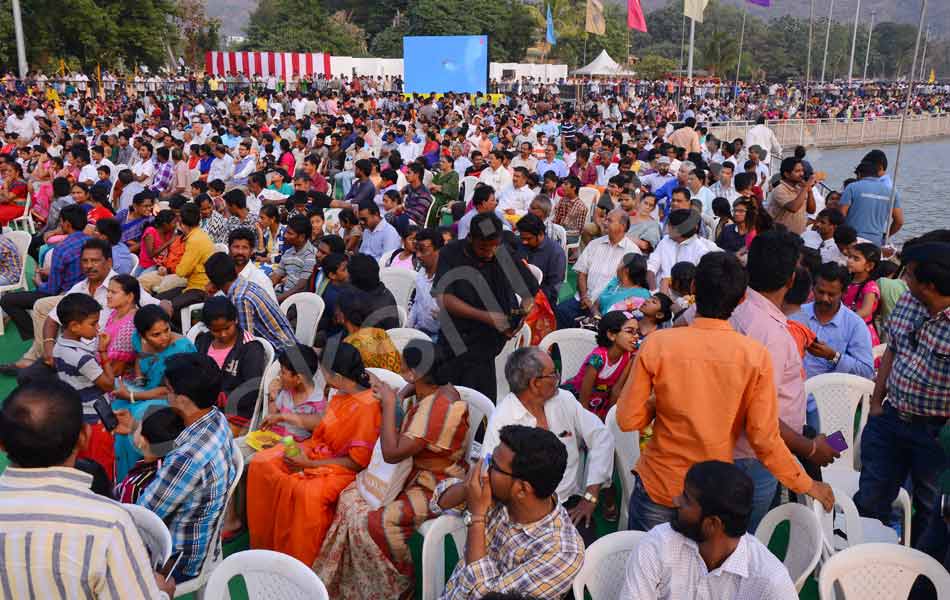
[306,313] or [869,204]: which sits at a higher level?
[869,204]

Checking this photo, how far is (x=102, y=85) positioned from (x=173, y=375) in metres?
25.6

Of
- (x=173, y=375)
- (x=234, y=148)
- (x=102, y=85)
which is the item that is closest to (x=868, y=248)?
(x=173, y=375)

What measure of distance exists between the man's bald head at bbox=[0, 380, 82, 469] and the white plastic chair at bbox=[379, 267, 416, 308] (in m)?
3.88

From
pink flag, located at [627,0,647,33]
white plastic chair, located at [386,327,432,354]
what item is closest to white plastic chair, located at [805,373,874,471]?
white plastic chair, located at [386,327,432,354]

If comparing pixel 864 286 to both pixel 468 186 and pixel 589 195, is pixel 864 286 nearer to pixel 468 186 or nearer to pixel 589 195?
pixel 589 195

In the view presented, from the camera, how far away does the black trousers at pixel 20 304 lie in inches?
235

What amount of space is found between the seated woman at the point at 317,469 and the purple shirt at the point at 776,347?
1.54 m

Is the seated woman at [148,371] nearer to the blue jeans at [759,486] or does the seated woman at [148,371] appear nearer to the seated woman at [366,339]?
the seated woman at [366,339]

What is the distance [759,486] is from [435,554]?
1.13 metres

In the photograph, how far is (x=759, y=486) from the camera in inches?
108

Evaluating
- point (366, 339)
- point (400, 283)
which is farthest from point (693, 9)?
point (366, 339)

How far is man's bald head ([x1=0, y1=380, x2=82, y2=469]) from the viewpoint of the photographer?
1.82 metres

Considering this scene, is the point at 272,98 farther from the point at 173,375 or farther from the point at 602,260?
the point at 173,375

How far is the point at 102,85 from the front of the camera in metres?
25.2
